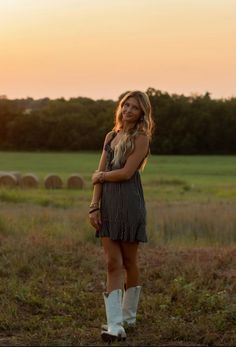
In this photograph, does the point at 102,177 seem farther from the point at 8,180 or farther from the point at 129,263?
the point at 8,180

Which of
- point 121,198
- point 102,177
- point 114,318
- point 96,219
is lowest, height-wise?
point 114,318

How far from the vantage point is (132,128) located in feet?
18.8

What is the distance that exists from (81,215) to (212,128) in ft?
190

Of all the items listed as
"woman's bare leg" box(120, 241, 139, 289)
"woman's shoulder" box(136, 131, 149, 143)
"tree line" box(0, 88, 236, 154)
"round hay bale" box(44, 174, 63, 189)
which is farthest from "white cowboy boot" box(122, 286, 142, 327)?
"tree line" box(0, 88, 236, 154)

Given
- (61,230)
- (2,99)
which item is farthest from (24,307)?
(2,99)

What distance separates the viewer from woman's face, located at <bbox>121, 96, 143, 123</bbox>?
5.70 metres

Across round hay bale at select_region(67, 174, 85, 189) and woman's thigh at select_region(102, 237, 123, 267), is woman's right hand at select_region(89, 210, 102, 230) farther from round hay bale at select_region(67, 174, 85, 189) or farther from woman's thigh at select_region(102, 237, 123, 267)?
round hay bale at select_region(67, 174, 85, 189)

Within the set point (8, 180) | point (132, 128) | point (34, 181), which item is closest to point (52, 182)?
point (34, 181)

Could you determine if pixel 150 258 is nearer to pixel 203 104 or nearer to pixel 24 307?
pixel 24 307

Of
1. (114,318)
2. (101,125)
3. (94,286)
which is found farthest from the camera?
(101,125)

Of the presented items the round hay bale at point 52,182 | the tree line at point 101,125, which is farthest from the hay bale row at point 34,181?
the tree line at point 101,125

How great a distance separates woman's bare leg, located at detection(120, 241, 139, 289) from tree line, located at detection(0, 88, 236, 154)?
61301mm

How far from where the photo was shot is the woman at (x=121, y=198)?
5.56 metres

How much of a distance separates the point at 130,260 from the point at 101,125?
6231 centimetres
